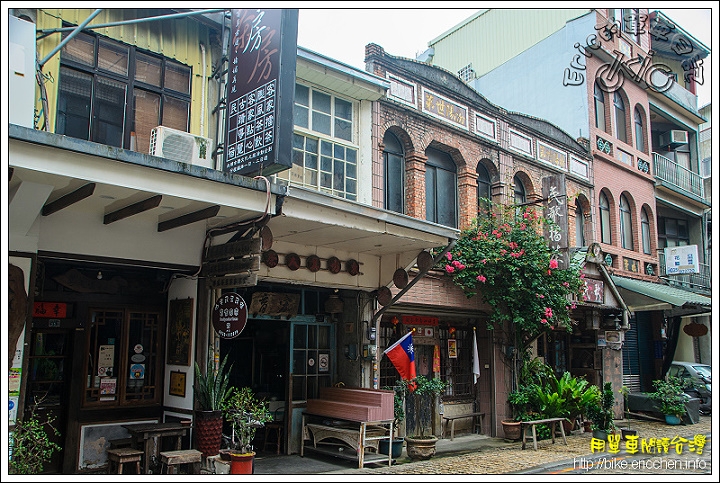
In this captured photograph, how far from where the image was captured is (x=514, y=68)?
22.0 metres

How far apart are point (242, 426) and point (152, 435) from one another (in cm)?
127

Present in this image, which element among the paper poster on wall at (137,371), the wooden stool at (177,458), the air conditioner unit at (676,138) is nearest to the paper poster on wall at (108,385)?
the paper poster on wall at (137,371)

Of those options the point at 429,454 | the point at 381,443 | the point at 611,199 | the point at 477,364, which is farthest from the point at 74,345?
the point at 611,199

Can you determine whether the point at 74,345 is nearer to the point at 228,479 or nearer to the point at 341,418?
the point at 228,479

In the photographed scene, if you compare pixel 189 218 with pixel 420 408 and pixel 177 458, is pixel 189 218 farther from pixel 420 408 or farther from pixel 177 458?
pixel 420 408

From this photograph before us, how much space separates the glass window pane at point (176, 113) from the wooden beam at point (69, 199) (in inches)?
102

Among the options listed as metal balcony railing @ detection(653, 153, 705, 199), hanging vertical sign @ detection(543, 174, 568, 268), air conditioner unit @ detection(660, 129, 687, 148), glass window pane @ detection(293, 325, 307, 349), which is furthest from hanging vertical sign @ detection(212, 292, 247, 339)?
air conditioner unit @ detection(660, 129, 687, 148)

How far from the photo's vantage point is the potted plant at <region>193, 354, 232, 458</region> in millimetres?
8836

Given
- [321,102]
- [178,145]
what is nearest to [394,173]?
[321,102]

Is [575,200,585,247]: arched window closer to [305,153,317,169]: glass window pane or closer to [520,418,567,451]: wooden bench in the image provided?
[520,418,567,451]: wooden bench

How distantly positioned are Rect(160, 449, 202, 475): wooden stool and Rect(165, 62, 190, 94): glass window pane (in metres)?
5.67

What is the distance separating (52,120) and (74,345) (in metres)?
3.32

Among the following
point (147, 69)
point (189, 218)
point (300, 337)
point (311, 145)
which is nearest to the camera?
point (189, 218)

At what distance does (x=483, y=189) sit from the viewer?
15820 millimetres
